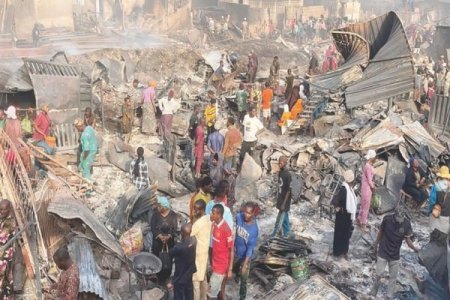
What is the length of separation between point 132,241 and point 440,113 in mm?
9908

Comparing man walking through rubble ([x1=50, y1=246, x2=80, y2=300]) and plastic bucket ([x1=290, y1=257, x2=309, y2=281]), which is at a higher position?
man walking through rubble ([x1=50, y1=246, x2=80, y2=300])

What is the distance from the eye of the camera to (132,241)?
7246mm

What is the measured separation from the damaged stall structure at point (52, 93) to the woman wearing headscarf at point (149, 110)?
5.28 ft

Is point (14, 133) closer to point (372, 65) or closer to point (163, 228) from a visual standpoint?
point (163, 228)

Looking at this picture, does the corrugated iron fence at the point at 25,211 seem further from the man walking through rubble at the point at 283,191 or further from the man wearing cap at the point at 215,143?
the man wearing cap at the point at 215,143

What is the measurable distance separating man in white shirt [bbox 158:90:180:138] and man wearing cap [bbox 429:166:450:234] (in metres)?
6.29

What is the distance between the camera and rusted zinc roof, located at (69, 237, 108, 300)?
547 centimetres

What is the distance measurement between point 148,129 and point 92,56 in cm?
765

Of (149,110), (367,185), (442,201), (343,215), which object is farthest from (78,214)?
(149,110)

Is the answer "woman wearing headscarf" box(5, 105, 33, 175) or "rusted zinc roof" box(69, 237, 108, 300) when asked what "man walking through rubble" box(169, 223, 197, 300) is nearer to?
"rusted zinc roof" box(69, 237, 108, 300)

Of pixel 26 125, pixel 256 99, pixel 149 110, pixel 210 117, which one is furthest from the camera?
pixel 256 99

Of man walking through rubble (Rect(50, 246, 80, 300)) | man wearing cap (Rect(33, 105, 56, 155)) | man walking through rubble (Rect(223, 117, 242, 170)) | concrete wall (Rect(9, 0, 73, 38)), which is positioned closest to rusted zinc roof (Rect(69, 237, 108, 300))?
man walking through rubble (Rect(50, 246, 80, 300))

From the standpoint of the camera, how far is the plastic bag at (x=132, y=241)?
7156 mm

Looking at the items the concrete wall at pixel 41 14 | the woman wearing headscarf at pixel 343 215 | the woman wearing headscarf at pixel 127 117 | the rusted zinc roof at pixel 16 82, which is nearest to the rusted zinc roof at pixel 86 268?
the woman wearing headscarf at pixel 343 215
